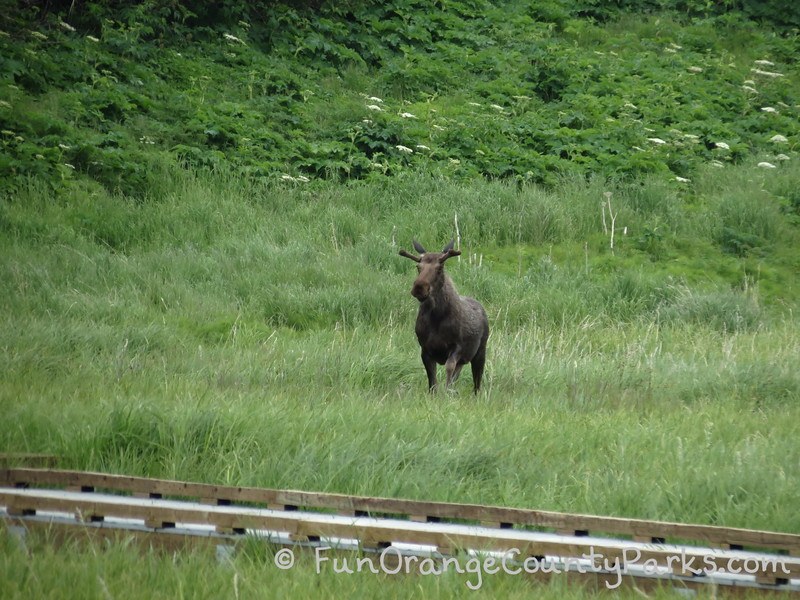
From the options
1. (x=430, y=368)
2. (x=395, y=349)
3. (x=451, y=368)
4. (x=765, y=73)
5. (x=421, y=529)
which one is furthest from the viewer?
(x=765, y=73)

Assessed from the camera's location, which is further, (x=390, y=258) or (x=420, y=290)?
(x=390, y=258)

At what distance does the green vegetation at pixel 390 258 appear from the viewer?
21.4 ft

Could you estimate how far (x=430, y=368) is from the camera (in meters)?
A: 9.91

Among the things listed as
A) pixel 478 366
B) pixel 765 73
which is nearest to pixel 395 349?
pixel 478 366

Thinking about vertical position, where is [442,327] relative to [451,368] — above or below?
above

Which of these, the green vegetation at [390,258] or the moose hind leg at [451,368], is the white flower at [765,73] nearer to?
the green vegetation at [390,258]

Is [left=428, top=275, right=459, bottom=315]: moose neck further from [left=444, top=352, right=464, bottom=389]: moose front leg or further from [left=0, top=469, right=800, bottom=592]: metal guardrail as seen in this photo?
[left=0, top=469, right=800, bottom=592]: metal guardrail

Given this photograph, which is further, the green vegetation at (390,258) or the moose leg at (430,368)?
the moose leg at (430,368)

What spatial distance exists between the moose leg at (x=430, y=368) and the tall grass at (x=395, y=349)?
12cm

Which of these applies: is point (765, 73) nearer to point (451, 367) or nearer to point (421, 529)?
point (451, 367)

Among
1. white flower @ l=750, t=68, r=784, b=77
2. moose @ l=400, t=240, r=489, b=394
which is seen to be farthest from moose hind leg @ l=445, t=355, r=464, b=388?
white flower @ l=750, t=68, r=784, b=77

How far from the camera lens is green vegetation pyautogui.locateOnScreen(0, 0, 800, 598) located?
21.4ft

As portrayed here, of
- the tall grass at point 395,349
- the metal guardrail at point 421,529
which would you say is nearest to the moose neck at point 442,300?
the tall grass at point 395,349

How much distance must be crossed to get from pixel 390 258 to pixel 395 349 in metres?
3.91
